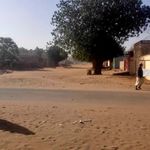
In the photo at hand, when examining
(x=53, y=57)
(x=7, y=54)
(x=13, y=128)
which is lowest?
(x=13, y=128)

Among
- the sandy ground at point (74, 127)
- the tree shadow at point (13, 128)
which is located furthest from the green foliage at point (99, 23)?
the tree shadow at point (13, 128)

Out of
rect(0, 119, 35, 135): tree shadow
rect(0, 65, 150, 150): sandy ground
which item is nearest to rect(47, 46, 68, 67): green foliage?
rect(0, 65, 150, 150): sandy ground

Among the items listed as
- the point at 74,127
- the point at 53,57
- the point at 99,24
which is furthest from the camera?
the point at 53,57

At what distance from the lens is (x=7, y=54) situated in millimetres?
89062

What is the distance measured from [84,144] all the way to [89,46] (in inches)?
1296

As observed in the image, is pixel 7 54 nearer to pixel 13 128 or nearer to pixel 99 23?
pixel 99 23

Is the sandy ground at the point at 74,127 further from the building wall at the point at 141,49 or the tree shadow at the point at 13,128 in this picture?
the building wall at the point at 141,49

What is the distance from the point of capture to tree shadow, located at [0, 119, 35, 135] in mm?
10711

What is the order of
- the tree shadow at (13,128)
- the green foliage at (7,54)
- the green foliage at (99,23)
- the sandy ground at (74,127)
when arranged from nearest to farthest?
1. the sandy ground at (74,127)
2. the tree shadow at (13,128)
3. the green foliage at (99,23)
4. the green foliage at (7,54)

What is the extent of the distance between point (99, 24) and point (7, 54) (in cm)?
5064

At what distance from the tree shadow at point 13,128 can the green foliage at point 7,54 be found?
73494mm

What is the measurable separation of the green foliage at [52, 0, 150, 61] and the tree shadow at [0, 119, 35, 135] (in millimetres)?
29613

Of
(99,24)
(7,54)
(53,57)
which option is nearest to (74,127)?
(99,24)

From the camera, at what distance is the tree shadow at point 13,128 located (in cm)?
1071
